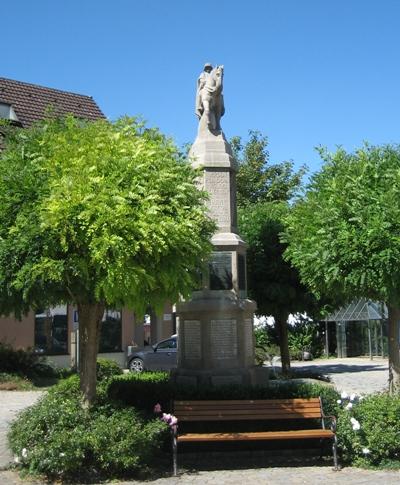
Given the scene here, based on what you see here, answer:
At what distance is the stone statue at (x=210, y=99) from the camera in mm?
12195

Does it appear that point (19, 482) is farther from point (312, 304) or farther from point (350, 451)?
point (312, 304)

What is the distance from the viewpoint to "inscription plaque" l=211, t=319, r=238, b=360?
1111 centimetres

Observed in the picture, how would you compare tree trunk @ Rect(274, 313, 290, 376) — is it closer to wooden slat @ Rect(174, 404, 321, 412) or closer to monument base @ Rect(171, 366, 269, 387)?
monument base @ Rect(171, 366, 269, 387)

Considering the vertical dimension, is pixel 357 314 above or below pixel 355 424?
above

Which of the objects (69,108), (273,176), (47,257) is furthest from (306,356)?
(47,257)

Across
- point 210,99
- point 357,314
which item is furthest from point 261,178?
point 210,99

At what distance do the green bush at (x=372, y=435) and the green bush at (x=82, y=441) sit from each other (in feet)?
8.05

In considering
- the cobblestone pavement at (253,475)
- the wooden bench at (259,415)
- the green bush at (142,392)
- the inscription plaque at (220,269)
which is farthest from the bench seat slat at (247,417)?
the inscription plaque at (220,269)

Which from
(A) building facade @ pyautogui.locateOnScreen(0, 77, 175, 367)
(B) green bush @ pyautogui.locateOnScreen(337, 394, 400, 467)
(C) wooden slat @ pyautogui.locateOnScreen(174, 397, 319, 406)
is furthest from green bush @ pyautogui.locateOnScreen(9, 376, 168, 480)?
(A) building facade @ pyautogui.locateOnScreen(0, 77, 175, 367)

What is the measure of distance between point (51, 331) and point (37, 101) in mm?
9598

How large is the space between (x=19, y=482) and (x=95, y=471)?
897 millimetres

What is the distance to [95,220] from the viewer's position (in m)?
7.46

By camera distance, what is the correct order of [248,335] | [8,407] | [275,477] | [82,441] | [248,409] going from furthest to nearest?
[8,407], [248,335], [248,409], [275,477], [82,441]

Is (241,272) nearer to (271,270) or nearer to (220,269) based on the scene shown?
(220,269)
